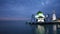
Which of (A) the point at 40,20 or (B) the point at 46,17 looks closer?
(A) the point at 40,20

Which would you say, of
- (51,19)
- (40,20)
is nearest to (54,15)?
(51,19)

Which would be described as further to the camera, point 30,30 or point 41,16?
point 41,16

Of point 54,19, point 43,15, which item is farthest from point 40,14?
point 54,19

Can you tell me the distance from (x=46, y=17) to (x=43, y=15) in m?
2.00

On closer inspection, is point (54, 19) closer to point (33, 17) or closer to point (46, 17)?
point (46, 17)

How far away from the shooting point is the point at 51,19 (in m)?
99.8

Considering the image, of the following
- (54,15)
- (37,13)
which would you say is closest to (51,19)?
(54,15)

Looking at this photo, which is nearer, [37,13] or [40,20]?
[40,20]

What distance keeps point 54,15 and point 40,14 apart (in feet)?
24.6

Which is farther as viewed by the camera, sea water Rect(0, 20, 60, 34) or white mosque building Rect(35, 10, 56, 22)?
white mosque building Rect(35, 10, 56, 22)

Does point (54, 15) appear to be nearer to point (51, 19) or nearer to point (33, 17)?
point (51, 19)

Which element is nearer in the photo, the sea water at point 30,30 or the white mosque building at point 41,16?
the sea water at point 30,30

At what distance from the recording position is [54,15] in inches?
3898

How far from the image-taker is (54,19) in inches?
3812
